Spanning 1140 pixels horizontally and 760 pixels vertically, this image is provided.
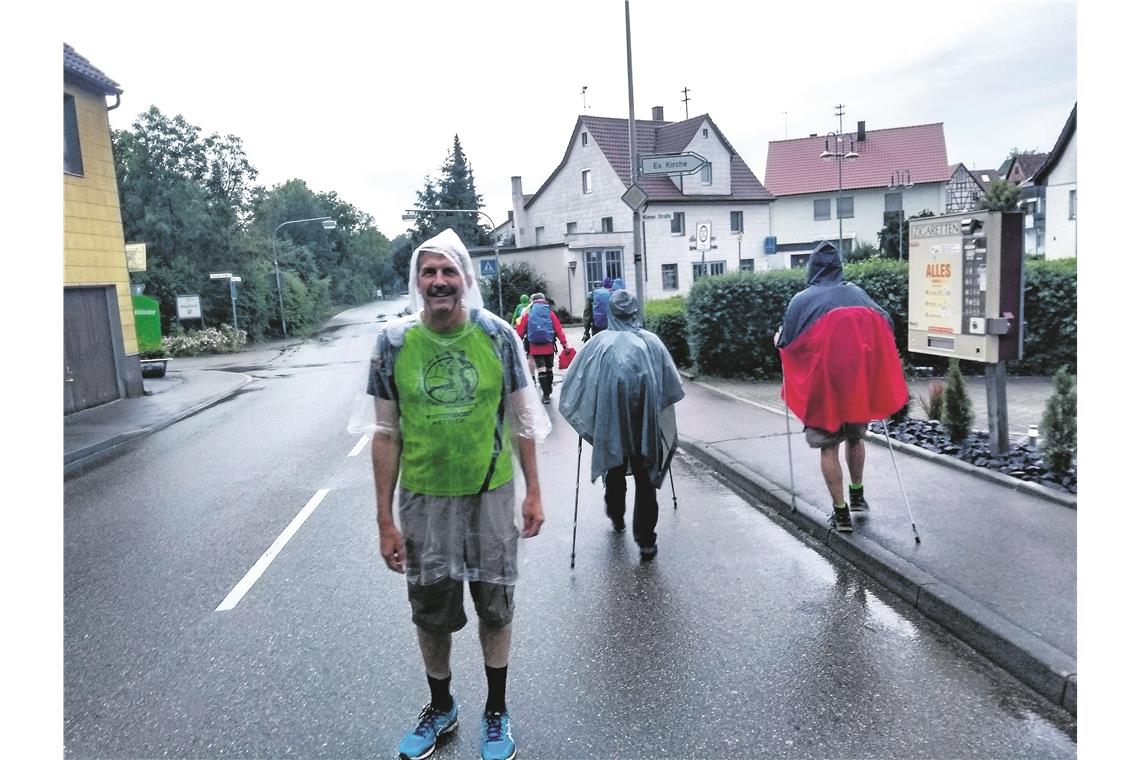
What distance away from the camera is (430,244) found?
10.4 ft

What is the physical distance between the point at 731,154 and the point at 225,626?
45.3 metres

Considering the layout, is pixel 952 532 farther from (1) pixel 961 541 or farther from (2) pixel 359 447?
(2) pixel 359 447

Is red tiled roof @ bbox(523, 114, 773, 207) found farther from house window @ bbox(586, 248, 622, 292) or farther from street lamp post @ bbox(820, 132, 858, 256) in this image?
street lamp post @ bbox(820, 132, 858, 256)

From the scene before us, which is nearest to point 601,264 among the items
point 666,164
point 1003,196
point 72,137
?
point 1003,196

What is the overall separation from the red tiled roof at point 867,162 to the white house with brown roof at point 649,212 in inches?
378

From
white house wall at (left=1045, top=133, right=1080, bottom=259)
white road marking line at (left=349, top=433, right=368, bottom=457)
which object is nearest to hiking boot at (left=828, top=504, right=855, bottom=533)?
white road marking line at (left=349, top=433, right=368, bottom=457)

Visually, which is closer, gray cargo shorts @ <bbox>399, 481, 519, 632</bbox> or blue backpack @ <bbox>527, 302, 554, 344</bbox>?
gray cargo shorts @ <bbox>399, 481, 519, 632</bbox>

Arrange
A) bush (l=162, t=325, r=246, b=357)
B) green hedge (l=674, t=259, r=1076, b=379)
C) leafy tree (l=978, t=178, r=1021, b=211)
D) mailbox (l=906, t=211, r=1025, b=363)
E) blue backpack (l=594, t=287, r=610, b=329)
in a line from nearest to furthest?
mailbox (l=906, t=211, r=1025, b=363) → blue backpack (l=594, t=287, r=610, b=329) → green hedge (l=674, t=259, r=1076, b=379) → bush (l=162, t=325, r=246, b=357) → leafy tree (l=978, t=178, r=1021, b=211)

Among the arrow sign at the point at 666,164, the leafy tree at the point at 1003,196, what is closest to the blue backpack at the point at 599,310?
the arrow sign at the point at 666,164

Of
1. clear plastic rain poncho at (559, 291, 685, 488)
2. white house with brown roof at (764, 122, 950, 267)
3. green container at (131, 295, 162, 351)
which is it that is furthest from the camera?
white house with brown roof at (764, 122, 950, 267)

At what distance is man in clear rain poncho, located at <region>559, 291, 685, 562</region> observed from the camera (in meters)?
5.32

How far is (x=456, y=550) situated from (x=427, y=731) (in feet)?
2.52

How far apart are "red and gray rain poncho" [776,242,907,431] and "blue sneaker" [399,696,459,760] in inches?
122

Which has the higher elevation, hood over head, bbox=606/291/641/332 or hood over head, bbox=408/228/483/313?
hood over head, bbox=408/228/483/313
